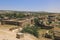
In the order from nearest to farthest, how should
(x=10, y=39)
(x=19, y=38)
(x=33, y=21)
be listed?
(x=10, y=39)
(x=19, y=38)
(x=33, y=21)

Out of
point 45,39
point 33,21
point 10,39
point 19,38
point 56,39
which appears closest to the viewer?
point 10,39

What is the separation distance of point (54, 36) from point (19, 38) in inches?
435

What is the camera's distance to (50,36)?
30.4m

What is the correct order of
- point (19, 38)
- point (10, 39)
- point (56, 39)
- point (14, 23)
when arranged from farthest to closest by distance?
point (14, 23), point (56, 39), point (19, 38), point (10, 39)

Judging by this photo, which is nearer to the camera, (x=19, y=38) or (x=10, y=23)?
(x=19, y=38)

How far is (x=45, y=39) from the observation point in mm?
29625

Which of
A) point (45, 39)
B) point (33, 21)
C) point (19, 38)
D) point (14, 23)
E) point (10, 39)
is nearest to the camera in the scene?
point (10, 39)

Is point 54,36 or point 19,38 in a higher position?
point 19,38

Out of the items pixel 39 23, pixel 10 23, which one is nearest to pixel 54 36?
pixel 10 23

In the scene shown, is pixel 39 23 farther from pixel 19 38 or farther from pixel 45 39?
pixel 19 38

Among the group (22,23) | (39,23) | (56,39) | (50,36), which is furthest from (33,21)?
(56,39)

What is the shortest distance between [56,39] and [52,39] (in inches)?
39.1

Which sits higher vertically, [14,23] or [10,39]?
[10,39]

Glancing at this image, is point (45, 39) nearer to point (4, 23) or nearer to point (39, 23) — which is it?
point (4, 23)
